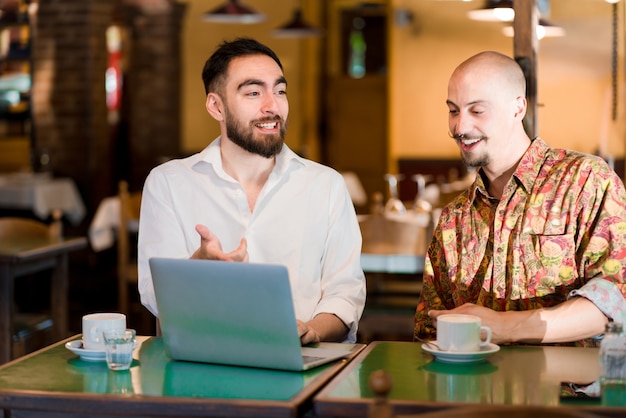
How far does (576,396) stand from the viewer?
5.63 feet

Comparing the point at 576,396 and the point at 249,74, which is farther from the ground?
the point at 249,74

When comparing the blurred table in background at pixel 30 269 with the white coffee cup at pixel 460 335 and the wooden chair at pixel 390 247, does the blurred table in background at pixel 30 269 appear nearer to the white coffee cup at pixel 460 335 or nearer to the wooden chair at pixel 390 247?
the wooden chair at pixel 390 247

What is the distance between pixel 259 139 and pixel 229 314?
798 mm

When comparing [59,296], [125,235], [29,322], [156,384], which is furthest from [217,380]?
[125,235]

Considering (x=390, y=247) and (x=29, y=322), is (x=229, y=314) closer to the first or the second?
(x=390, y=247)

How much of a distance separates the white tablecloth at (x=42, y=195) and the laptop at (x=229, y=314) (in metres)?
6.65

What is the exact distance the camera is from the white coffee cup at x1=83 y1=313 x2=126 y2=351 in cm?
209

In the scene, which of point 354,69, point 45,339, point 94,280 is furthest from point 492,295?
point 354,69

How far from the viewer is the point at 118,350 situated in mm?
1963

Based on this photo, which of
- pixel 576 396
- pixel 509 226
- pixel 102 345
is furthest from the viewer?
pixel 509 226

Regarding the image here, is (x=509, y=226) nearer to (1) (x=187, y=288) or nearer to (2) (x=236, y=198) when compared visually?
(2) (x=236, y=198)

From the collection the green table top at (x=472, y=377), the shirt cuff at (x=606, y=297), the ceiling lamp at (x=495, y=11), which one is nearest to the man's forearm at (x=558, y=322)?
the shirt cuff at (x=606, y=297)

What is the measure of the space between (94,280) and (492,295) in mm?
6697

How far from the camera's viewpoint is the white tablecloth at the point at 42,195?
8312 mm
